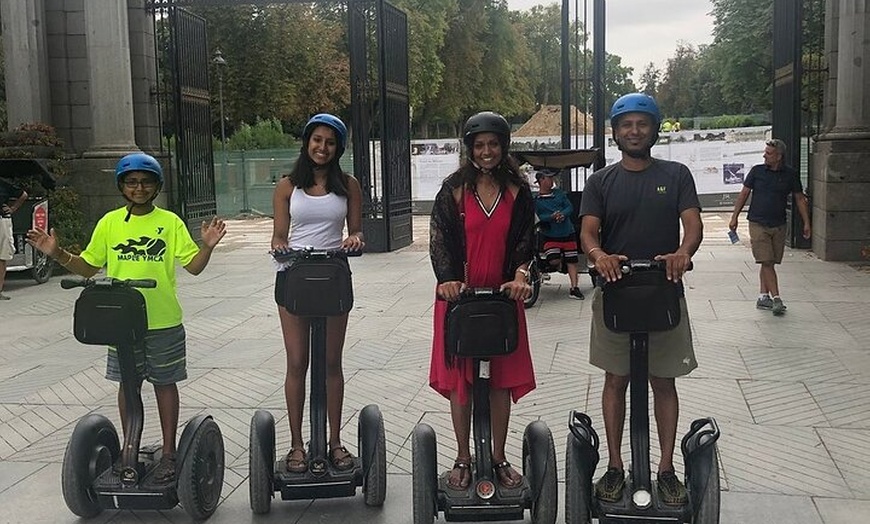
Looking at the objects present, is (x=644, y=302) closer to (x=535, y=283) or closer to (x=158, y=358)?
(x=158, y=358)

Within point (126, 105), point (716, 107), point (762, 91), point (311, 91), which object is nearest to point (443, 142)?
point (126, 105)

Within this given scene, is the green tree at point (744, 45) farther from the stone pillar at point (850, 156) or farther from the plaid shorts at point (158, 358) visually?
the plaid shorts at point (158, 358)

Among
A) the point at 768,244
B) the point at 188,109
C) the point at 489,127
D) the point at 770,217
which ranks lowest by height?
the point at 768,244

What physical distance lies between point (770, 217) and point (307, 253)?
6.08m

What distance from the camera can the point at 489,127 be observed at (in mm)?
3695

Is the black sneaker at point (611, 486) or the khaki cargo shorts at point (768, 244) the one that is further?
the khaki cargo shorts at point (768, 244)

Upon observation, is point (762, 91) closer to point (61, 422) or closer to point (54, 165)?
point (54, 165)

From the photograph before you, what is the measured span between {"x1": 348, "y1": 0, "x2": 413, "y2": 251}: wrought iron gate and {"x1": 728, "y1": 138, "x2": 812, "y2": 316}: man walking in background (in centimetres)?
693

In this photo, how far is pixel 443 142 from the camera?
24969 mm

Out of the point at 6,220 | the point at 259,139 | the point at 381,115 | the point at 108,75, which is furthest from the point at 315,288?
the point at 259,139

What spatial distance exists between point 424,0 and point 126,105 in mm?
33523

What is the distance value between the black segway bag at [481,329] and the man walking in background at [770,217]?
5878 mm

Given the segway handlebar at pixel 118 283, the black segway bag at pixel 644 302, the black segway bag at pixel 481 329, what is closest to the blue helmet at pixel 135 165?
the segway handlebar at pixel 118 283

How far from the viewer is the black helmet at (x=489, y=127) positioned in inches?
146
